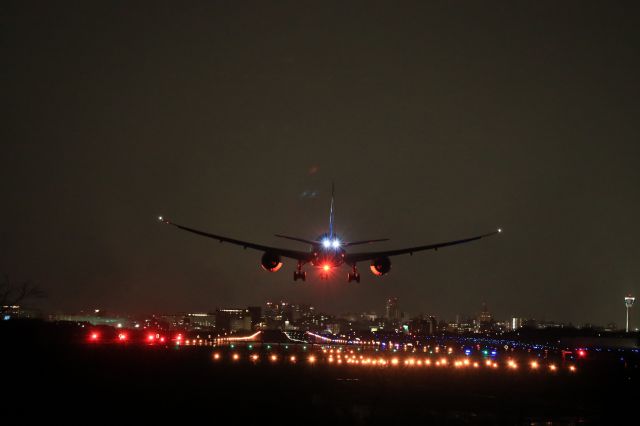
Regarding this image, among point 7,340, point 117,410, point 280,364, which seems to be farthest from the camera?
point 7,340

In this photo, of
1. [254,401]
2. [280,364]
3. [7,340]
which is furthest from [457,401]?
[7,340]

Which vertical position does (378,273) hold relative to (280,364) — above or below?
above

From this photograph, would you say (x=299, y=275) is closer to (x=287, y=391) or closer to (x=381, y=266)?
(x=381, y=266)

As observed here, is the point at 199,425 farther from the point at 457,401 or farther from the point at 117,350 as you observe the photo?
the point at 117,350

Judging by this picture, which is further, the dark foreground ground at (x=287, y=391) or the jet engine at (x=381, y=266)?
the jet engine at (x=381, y=266)

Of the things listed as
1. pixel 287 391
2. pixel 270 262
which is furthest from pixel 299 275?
pixel 287 391
